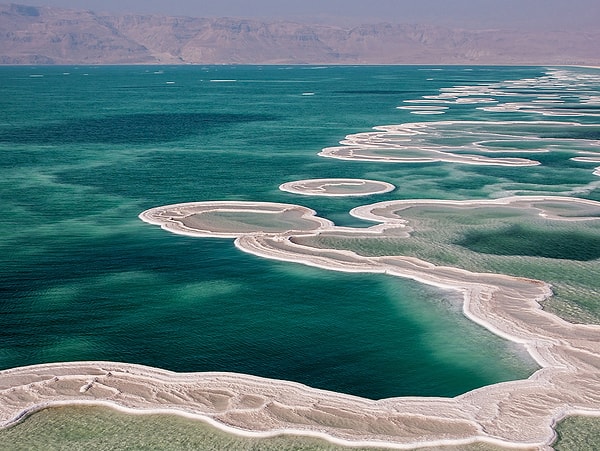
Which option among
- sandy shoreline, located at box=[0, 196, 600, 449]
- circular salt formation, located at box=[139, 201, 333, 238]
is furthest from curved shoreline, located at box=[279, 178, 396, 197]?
sandy shoreline, located at box=[0, 196, 600, 449]

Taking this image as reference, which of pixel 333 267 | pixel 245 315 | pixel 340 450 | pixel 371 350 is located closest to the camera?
pixel 340 450

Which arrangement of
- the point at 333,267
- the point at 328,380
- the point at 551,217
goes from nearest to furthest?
the point at 328,380 → the point at 333,267 → the point at 551,217

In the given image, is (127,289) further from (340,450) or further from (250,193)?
(250,193)

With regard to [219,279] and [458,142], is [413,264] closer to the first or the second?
[219,279]

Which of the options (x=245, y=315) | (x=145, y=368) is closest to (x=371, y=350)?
(x=245, y=315)

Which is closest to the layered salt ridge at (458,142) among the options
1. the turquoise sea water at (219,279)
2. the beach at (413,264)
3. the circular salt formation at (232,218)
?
the beach at (413,264)

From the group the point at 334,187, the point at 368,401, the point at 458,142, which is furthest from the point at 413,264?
the point at 458,142
